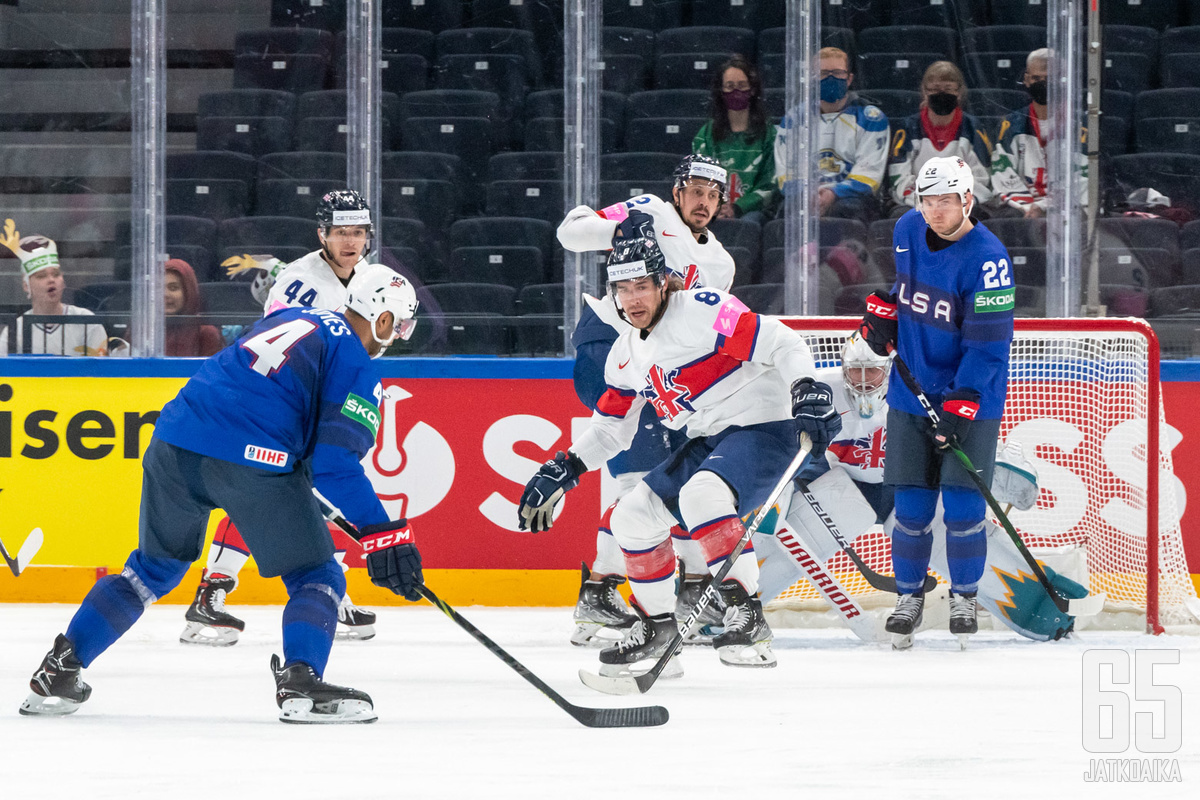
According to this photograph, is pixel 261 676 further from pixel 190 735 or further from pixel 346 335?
pixel 346 335

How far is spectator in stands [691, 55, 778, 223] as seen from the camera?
4.96 m

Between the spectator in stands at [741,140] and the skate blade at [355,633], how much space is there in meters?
1.94

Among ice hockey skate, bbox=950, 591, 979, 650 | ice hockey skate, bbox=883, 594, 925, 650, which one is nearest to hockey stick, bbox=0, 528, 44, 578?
ice hockey skate, bbox=883, 594, 925, 650

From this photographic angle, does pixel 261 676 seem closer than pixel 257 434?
No

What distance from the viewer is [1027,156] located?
4855 millimetres

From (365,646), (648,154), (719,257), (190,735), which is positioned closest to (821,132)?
(648,154)

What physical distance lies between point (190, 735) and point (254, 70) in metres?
3.29

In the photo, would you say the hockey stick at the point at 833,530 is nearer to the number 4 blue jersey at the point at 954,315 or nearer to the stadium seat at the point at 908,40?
the number 4 blue jersey at the point at 954,315

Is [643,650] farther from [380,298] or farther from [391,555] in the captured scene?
[380,298]

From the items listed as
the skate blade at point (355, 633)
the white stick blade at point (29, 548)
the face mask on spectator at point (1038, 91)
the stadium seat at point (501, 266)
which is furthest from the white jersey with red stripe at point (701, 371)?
the white stick blade at point (29, 548)

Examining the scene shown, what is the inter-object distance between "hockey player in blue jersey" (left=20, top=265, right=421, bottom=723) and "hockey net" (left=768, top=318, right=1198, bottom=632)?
1.93m

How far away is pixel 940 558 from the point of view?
404 cm

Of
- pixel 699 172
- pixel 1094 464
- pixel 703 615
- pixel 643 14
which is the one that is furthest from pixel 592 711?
pixel 643 14

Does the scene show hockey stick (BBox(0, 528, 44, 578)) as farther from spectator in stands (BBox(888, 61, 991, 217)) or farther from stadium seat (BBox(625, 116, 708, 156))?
spectator in stands (BBox(888, 61, 991, 217))
